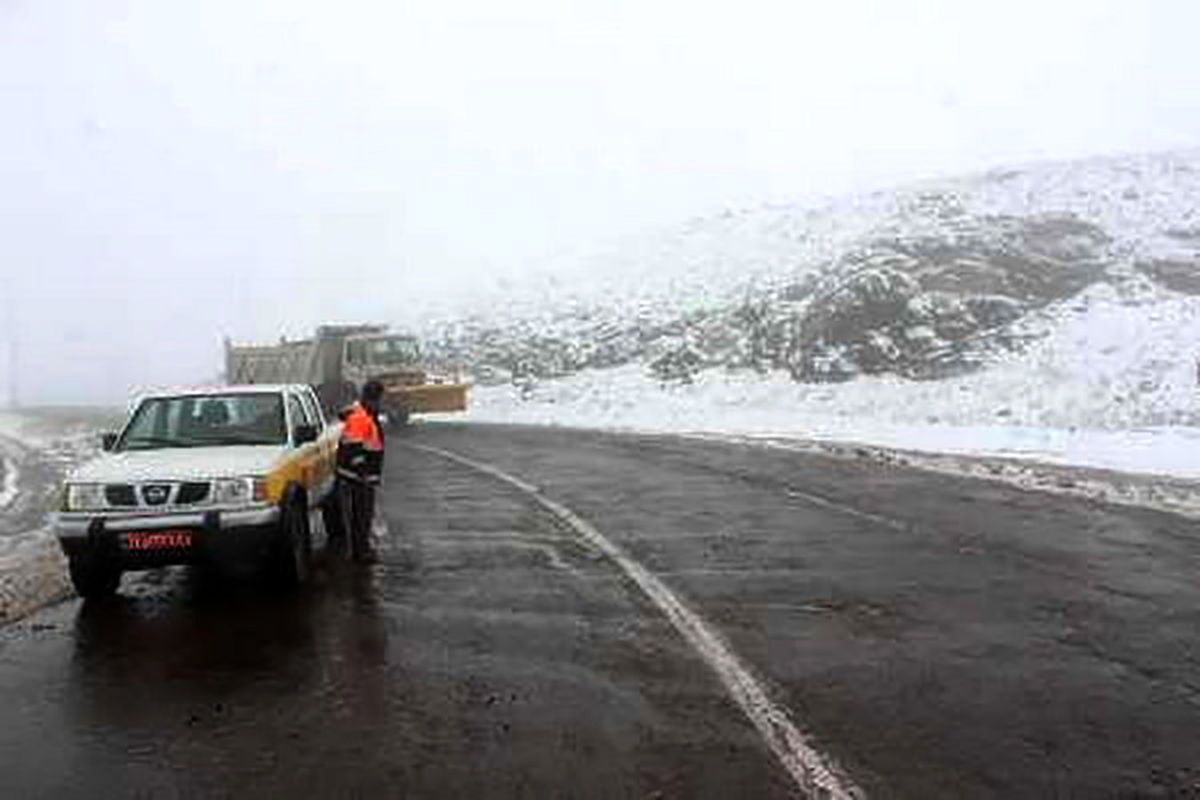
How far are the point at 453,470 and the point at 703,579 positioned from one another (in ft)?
38.4

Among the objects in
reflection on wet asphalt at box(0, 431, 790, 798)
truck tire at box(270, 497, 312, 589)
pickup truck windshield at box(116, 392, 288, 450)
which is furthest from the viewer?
pickup truck windshield at box(116, 392, 288, 450)

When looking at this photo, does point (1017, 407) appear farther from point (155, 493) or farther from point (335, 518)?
point (155, 493)

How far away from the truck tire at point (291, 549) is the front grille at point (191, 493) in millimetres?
605

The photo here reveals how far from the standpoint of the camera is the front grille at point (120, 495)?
11.4 m

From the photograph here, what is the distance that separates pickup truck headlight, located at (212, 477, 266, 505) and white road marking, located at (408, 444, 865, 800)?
2.86 m

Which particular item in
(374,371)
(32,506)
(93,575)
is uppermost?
(374,371)

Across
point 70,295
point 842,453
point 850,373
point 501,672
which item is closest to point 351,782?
point 501,672

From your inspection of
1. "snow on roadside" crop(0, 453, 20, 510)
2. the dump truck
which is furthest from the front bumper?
the dump truck

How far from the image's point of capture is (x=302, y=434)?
13141mm

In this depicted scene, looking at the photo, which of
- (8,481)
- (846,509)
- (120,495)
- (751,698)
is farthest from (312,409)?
(8,481)

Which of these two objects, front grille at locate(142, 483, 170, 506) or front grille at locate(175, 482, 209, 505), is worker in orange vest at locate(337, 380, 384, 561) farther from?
front grille at locate(142, 483, 170, 506)

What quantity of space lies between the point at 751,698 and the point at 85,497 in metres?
5.87

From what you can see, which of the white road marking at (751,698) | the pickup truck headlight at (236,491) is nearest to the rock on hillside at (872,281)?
the white road marking at (751,698)

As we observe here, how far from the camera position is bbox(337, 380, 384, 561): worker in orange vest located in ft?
44.6
